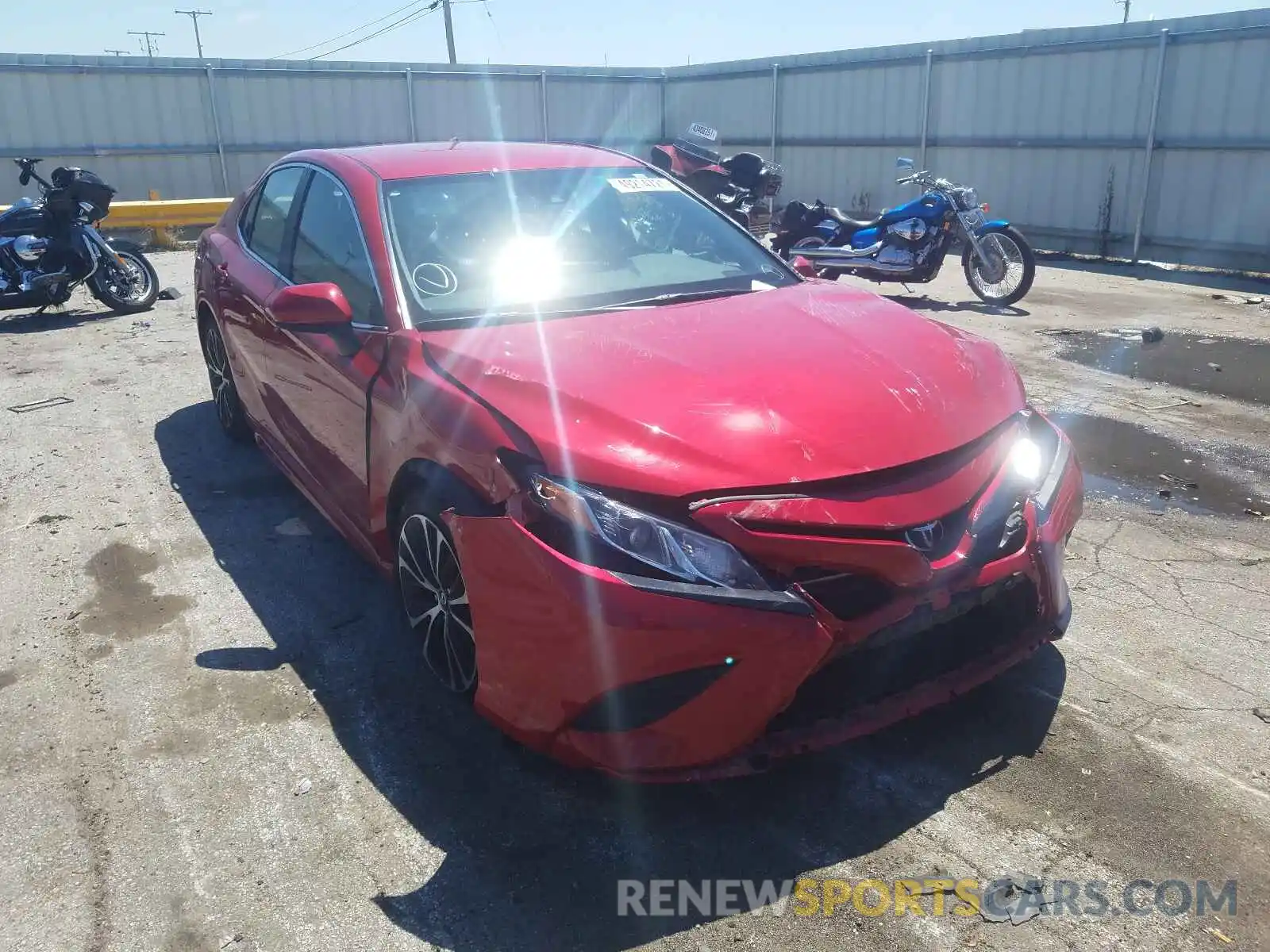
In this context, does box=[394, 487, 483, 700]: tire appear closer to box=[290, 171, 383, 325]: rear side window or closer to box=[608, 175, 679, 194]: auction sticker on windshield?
box=[290, 171, 383, 325]: rear side window

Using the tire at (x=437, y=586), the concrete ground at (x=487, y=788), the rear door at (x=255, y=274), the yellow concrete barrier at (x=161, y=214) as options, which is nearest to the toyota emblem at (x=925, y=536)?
the concrete ground at (x=487, y=788)

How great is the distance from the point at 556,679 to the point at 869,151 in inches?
603

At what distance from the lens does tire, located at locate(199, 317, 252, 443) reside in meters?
5.49

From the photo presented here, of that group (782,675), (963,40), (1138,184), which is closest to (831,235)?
(1138,184)

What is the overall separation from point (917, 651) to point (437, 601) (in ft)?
4.53

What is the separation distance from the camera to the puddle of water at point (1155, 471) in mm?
4695

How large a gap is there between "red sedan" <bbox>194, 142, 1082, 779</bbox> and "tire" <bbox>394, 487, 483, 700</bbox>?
0.04ft

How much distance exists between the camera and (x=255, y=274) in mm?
4641

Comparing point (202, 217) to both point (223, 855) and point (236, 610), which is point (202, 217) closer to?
point (236, 610)

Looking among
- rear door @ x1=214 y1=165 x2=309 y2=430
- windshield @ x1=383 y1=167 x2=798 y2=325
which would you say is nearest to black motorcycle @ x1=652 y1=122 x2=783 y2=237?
rear door @ x1=214 y1=165 x2=309 y2=430

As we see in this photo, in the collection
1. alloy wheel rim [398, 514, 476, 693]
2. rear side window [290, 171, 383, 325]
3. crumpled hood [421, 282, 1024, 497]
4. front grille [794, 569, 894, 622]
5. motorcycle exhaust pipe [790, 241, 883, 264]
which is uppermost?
rear side window [290, 171, 383, 325]

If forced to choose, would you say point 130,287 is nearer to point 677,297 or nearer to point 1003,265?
point 677,297

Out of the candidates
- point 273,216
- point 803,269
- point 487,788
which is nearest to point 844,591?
point 487,788

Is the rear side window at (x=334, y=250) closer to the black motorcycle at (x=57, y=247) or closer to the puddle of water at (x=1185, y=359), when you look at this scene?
the puddle of water at (x=1185, y=359)
